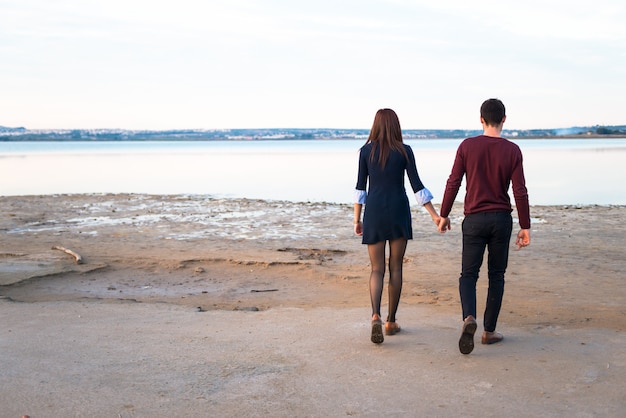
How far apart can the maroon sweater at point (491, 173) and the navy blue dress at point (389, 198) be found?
49 cm

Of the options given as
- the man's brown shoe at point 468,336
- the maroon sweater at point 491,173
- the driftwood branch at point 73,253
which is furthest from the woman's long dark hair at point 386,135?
the driftwood branch at point 73,253

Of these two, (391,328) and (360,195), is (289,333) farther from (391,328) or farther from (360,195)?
(360,195)

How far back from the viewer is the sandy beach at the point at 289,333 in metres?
4.75

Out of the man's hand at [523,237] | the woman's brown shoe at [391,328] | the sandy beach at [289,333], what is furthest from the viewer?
the woman's brown shoe at [391,328]

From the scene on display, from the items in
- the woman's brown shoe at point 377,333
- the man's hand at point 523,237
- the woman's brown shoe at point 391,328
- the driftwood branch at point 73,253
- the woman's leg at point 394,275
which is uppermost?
the man's hand at point 523,237

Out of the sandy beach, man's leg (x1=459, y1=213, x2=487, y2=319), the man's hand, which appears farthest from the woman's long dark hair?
the sandy beach

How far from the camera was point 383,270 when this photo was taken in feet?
20.7

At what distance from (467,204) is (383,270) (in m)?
0.99

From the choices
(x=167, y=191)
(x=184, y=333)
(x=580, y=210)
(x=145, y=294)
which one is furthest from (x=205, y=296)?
(x=167, y=191)

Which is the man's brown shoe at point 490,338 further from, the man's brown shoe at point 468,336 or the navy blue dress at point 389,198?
the navy blue dress at point 389,198

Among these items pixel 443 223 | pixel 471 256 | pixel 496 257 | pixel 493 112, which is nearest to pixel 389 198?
pixel 443 223

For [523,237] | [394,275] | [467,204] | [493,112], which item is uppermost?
[493,112]

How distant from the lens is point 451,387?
16.2 feet

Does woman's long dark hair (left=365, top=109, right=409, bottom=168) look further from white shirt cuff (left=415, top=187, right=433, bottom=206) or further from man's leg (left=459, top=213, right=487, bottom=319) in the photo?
man's leg (left=459, top=213, right=487, bottom=319)
